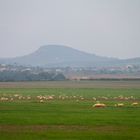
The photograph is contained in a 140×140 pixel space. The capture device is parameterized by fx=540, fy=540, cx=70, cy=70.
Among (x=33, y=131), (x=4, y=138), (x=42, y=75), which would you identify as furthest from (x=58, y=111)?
(x=42, y=75)

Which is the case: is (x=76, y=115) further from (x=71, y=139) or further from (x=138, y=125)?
(x=71, y=139)

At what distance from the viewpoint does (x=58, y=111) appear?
39.2 m

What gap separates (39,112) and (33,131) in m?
10.7

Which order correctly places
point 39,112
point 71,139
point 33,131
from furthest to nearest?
point 39,112, point 33,131, point 71,139

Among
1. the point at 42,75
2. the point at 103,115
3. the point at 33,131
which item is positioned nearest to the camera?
the point at 33,131

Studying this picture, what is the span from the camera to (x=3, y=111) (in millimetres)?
38625

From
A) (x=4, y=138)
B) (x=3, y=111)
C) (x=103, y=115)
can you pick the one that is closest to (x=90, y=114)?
(x=103, y=115)

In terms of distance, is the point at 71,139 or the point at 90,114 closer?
the point at 71,139

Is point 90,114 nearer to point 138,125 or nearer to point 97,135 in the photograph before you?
point 138,125

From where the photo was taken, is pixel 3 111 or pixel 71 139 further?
pixel 3 111

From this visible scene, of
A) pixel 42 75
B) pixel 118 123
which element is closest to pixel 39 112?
pixel 118 123

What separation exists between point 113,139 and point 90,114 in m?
11.0

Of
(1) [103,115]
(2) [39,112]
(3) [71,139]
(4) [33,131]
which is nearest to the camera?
(3) [71,139]

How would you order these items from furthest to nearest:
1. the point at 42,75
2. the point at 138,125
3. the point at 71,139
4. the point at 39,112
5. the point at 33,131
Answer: the point at 42,75, the point at 39,112, the point at 138,125, the point at 33,131, the point at 71,139
